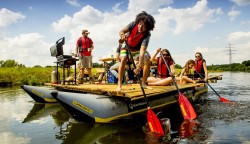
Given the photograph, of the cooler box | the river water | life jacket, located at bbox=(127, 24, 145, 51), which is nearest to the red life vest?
life jacket, located at bbox=(127, 24, 145, 51)

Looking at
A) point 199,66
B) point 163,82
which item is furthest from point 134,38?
point 199,66

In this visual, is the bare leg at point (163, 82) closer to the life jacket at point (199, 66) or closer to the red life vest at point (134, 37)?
the red life vest at point (134, 37)

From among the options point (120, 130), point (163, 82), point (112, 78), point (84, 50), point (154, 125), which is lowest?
point (120, 130)

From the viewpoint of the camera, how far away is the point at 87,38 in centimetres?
1105

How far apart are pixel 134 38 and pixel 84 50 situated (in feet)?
15.8

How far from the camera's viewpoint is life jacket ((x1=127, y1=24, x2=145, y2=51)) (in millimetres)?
6477

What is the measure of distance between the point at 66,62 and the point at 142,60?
11.1 ft

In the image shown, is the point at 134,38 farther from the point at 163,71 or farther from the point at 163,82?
the point at 163,71

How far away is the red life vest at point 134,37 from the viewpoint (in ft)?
21.2

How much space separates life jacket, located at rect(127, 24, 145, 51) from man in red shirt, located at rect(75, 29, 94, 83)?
4.62 metres

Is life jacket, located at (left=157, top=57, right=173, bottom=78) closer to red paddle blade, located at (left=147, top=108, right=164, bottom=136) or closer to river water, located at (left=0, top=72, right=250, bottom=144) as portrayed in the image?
river water, located at (left=0, top=72, right=250, bottom=144)

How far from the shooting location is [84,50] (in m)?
10.8

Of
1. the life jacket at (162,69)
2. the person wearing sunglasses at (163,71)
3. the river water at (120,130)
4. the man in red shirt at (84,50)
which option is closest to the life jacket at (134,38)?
the person wearing sunglasses at (163,71)

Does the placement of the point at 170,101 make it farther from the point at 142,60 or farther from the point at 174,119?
the point at 142,60
